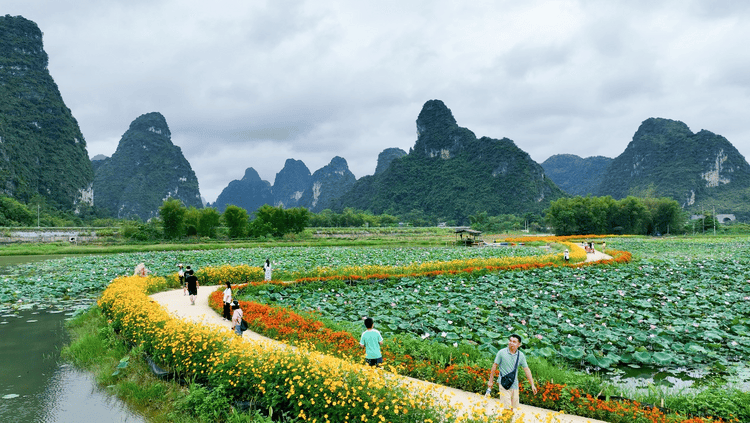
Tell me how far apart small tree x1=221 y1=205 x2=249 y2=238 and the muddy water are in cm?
4617

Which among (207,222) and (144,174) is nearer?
(207,222)

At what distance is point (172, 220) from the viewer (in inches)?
2042

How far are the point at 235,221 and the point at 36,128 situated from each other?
89.8m

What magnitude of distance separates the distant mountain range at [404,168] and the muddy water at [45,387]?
101 m

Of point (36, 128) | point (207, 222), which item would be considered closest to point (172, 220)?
point (207, 222)

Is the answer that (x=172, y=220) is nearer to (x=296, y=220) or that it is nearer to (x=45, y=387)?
(x=296, y=220)

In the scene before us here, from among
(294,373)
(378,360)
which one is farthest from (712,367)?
(294,373)

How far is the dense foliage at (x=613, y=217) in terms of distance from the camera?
59.8 meters

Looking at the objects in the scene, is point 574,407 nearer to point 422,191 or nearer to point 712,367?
point 712,367

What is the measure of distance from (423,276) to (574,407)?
39.9 feet

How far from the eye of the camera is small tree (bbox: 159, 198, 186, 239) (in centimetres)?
5147

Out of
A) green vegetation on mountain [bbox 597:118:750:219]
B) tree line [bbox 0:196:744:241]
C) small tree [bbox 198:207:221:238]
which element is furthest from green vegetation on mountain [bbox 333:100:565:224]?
small tree [bbox 198:207:221:238]

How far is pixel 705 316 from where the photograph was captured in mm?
9727

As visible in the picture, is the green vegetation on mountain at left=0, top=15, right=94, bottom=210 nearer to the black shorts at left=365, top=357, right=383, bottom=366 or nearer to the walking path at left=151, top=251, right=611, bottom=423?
the walking path at left=151, top=251, right=611, bottom=423
